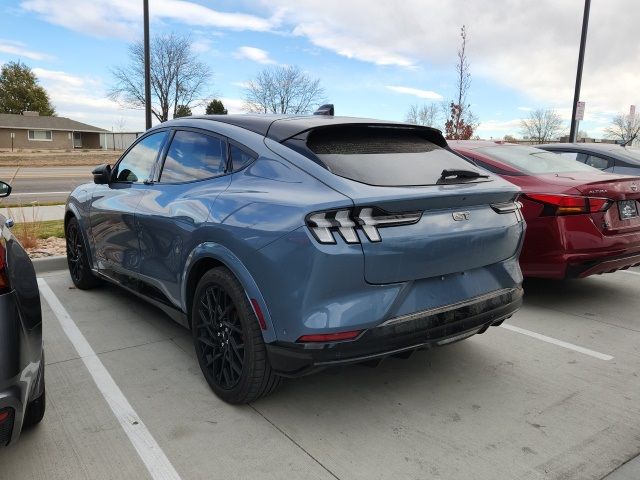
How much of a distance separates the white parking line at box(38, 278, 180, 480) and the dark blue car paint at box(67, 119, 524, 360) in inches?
24.9

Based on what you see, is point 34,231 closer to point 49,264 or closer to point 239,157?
point 49,264

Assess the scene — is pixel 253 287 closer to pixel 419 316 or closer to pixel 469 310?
pixel 419 316

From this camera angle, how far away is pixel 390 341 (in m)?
2.64

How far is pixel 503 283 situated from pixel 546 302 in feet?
7.72

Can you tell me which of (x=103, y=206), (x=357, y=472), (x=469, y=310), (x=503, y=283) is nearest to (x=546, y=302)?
(x=503, y=283)

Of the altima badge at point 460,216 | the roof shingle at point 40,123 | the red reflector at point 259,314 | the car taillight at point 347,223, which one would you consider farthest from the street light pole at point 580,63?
the roof shingle at point 40,123

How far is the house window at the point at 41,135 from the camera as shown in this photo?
61.2m

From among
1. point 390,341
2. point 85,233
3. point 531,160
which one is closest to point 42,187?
point 85,233

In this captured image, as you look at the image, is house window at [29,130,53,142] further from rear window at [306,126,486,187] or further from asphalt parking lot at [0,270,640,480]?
rear window at [306,126,486,187]

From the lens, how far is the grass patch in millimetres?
6969

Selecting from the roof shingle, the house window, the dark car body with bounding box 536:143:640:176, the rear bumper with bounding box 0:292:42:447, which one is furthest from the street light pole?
the house window

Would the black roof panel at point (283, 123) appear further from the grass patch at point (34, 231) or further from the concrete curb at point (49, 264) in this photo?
the grass patch at point (34, 231)

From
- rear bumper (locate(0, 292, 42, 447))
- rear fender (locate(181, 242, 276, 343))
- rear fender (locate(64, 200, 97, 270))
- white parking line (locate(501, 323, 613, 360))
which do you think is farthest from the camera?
rear fender (locate(64, 200, 97, 270))

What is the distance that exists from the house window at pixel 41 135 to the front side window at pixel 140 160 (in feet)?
215
